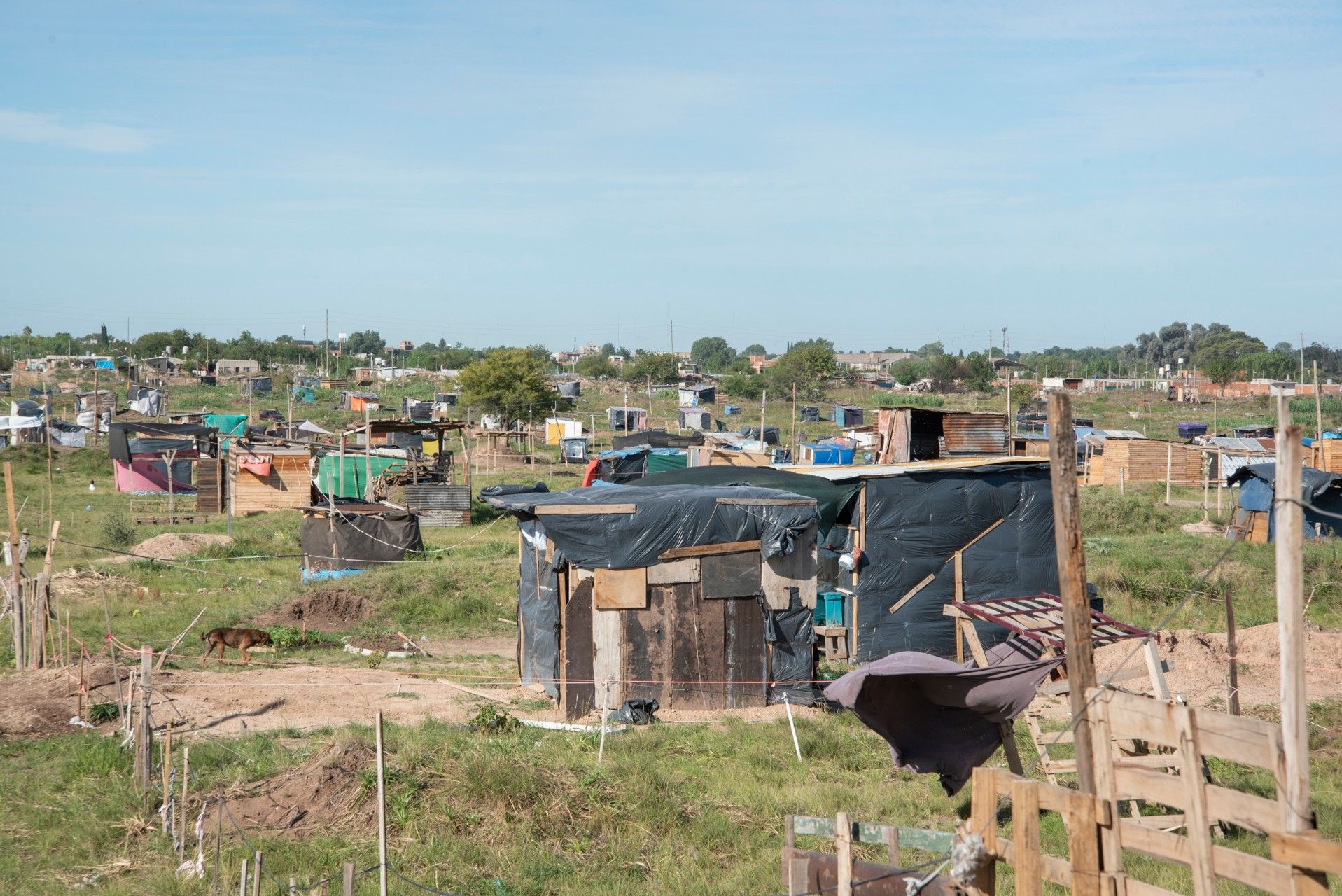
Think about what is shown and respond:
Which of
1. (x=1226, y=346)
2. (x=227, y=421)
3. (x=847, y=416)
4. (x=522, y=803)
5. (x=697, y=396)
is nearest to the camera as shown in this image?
(x=522, y=803)

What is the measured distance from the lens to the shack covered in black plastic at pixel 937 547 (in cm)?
1816

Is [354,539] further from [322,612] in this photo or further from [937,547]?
[937,547]

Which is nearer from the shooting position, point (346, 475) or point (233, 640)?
point (233, 640)

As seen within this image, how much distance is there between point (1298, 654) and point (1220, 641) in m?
13.8

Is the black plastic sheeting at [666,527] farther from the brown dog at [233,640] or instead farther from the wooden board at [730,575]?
the brown dog at [233,640]

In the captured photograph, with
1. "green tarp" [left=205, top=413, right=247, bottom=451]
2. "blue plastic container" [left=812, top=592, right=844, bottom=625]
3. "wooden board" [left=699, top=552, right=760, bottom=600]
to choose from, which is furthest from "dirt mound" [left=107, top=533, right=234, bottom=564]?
"green tarp" [left=205, top=413, right=247, bottom=451]

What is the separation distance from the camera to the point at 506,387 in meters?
60.4

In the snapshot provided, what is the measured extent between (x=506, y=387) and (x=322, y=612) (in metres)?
40.0

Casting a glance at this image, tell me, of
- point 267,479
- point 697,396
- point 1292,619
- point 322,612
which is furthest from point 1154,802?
point 697,396

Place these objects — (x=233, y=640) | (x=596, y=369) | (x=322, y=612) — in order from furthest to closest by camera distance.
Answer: (x=596, y=369), (x=322, y=612), (x=233, y=640)

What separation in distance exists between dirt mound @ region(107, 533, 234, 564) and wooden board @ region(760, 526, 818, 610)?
1699 cm

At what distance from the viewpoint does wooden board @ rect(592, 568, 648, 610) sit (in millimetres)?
14445

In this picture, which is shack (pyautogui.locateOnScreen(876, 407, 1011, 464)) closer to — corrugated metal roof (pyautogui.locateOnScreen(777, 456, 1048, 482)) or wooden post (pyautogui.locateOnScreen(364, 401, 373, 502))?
corrugated metal roof (pyautogui.locateOnScreen(777, 456, 1048, 482))

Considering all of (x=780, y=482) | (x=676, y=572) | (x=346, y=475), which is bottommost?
(x=346, y=475)
